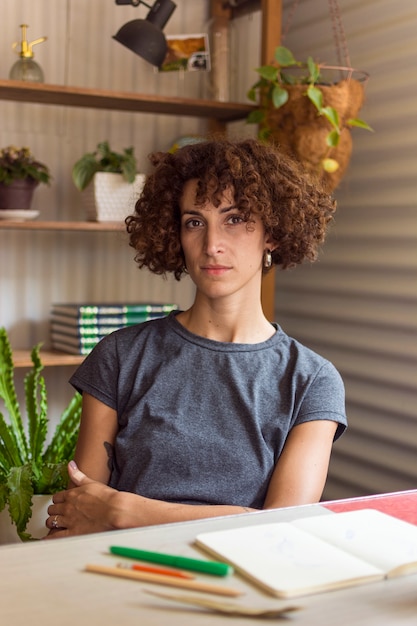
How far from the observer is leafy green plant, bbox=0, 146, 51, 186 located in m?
3.21

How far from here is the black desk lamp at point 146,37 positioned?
3305 mm

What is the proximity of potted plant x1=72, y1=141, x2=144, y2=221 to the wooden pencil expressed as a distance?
2427 mm

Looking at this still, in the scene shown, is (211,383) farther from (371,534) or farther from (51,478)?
(51,478)

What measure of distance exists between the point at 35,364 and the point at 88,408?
1132 mm

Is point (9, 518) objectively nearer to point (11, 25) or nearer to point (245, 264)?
point (245, 264)

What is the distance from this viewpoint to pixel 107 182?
3.37 metres

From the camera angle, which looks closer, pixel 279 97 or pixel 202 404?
pixel 202 404

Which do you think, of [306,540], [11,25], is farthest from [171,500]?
[11,25]

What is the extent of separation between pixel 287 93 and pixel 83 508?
1865 mm

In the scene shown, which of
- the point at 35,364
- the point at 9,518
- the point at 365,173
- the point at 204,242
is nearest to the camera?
the point at 204,242

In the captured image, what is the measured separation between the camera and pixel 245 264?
191 centimetres

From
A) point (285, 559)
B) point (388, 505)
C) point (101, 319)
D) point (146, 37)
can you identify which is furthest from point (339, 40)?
point (285, 559)

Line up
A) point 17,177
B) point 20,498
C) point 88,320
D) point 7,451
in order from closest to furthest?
point 20,498 < point 7,451 < point 17,177 < point 88,320

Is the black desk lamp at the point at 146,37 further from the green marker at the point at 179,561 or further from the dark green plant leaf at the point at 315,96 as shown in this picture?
the green marker at the point at 179,561
